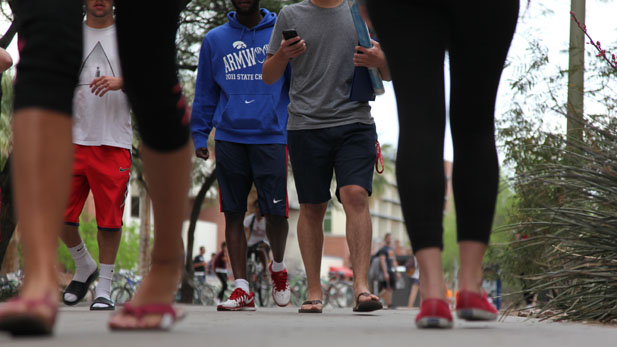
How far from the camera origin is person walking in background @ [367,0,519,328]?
2.82 meters

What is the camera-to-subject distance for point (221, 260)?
21422 mm

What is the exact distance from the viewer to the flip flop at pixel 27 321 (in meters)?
1.86

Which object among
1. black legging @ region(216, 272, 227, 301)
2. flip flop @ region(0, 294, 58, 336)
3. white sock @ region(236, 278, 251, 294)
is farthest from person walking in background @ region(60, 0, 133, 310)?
black legging @ region(216, 272, 227, 301)

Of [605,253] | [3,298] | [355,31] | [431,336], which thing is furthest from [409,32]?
[3,298]

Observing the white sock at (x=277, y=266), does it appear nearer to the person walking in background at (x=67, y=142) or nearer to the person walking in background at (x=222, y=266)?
the person walking in background at (x=67, y=142)

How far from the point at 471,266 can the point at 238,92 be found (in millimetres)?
3568

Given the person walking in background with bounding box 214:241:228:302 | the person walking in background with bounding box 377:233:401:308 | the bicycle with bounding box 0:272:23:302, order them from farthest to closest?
the person walking in background with bounding box 377:233:401:308
the person walking in background with bounding box 214:241:228:302
the bicycle with bounding box 0:272:23:302

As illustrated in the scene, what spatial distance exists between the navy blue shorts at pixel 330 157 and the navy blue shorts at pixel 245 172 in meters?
0.81

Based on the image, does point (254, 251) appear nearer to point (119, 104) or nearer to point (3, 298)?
point (3, 298)

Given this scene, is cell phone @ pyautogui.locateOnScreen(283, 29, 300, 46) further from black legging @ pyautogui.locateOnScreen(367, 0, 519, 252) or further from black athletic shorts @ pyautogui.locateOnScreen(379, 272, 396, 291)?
black athletic shorts @ pyautogui.locateOnScreen(379, 272, 396, 291)

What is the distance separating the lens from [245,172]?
6188 millimetres

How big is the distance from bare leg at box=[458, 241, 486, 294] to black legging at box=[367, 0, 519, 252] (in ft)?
0.09

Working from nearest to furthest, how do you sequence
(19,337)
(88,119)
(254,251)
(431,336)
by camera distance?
(19,337)
(431,336)
(88,119)
(254,251)

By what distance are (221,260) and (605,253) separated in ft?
58.3
